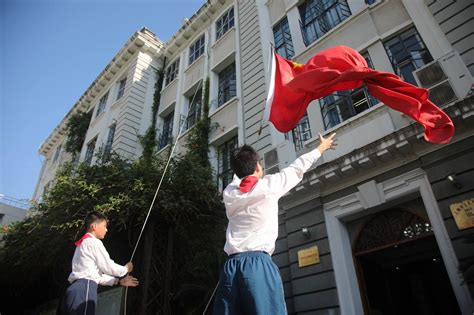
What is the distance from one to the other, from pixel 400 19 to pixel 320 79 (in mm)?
4714

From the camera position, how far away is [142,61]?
18922mm

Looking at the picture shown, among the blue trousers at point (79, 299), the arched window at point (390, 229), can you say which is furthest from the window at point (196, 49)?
the blue trousers at point (79, 299)

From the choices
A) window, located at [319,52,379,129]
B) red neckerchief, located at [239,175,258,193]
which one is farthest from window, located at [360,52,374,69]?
red neckerchief, located at [239,175,258,193]

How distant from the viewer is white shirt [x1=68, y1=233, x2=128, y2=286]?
415cm

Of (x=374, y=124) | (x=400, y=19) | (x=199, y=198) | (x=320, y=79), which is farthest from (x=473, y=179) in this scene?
(x=199, y=198)

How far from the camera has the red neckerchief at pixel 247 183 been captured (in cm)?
287

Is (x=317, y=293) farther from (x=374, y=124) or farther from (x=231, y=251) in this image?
(x=231, y=251)

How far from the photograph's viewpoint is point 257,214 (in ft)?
9.15

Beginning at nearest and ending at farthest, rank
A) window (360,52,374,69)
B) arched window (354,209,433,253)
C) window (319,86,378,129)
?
arched window (354,209,433,253)
window (319,86,378,129)
window (360,52,374,69)

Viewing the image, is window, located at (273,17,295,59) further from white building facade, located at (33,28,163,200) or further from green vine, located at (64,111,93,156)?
green vine, located at (64,111,93,156)

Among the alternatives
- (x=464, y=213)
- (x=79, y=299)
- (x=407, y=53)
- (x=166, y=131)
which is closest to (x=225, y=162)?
(x=166, y=131)

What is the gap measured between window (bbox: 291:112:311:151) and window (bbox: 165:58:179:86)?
391 inches

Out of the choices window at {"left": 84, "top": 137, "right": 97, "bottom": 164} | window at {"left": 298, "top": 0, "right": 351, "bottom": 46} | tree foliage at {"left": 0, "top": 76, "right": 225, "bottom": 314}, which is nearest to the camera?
tree foliage at {"left": 0, "top": 76, "right": 225, "bottom": 314}

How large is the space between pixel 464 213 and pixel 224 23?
533 inches
